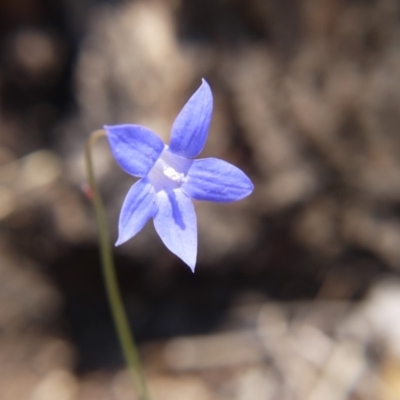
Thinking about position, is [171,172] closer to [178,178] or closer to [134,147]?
[178,178]

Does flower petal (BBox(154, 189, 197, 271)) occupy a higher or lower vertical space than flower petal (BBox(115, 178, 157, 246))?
lower

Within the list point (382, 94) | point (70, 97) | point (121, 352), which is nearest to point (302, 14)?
point (382, 94)

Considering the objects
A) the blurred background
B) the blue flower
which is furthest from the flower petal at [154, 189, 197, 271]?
the blurred background

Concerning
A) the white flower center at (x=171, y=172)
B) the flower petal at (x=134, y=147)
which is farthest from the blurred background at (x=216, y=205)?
the flower petal at (x=134, y=147)

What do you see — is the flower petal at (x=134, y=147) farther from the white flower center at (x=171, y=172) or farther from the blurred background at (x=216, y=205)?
the blurred background at (x=216, y=205)

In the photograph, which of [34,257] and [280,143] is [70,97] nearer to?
[34,257]

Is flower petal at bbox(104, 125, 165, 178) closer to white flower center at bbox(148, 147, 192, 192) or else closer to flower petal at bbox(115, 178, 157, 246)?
flower petal at bbox(115, 178, 157, 246)
